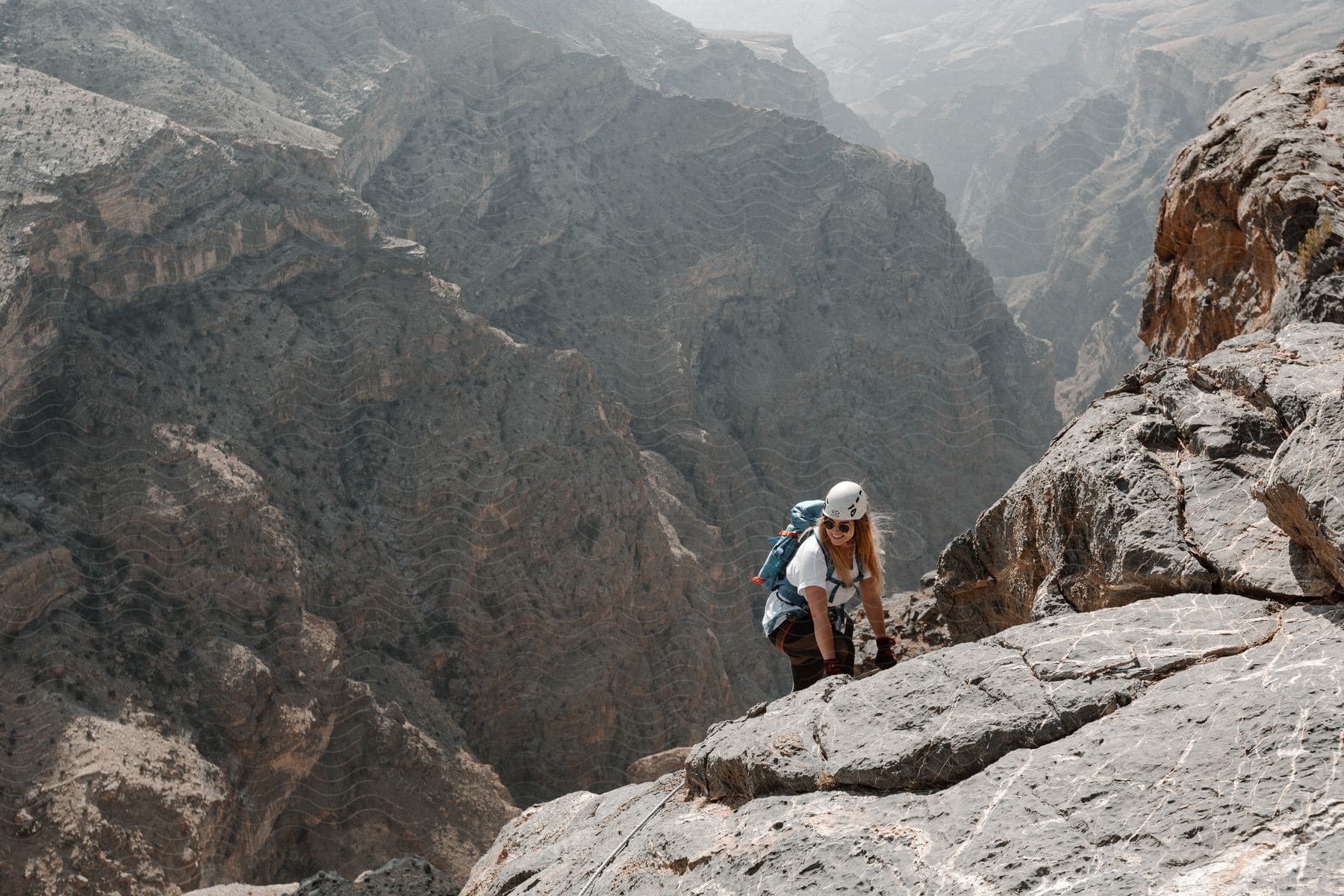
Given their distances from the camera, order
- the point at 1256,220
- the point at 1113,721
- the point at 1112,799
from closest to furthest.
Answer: the point at 1112,799
the point at 1113,721
the point at 1256,220

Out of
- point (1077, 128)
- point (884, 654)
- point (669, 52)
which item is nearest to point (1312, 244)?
point (884, 654)

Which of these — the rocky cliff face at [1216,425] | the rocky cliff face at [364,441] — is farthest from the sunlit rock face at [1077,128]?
the rocky cliff face at [1216,425]

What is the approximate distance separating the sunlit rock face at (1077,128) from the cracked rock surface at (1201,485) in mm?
44407

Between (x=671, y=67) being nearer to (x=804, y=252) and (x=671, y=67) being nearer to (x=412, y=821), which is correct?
(x=804, y=252)

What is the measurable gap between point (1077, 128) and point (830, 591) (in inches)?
2851

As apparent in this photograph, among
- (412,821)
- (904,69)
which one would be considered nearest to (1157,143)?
(904,69)

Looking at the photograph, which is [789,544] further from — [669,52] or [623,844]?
[669,52]

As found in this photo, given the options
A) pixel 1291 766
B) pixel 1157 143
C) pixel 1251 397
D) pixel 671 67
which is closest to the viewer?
pixel 1291 766

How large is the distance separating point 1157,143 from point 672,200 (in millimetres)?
37797

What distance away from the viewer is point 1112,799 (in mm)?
3172

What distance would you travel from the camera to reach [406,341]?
82.4 ft

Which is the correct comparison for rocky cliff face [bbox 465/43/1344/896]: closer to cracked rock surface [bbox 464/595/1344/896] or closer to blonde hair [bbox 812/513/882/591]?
cracked rock surface [bbox 464/595/1344/896]

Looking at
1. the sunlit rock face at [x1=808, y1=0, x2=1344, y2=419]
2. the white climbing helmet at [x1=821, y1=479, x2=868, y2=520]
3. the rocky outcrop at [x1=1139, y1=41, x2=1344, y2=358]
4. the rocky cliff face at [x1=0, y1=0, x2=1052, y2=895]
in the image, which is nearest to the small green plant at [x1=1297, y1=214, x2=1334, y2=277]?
the rocky outcrop at [x1=1139, y1=41, x2=1344, y2=358]

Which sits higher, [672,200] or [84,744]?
[672,200]
